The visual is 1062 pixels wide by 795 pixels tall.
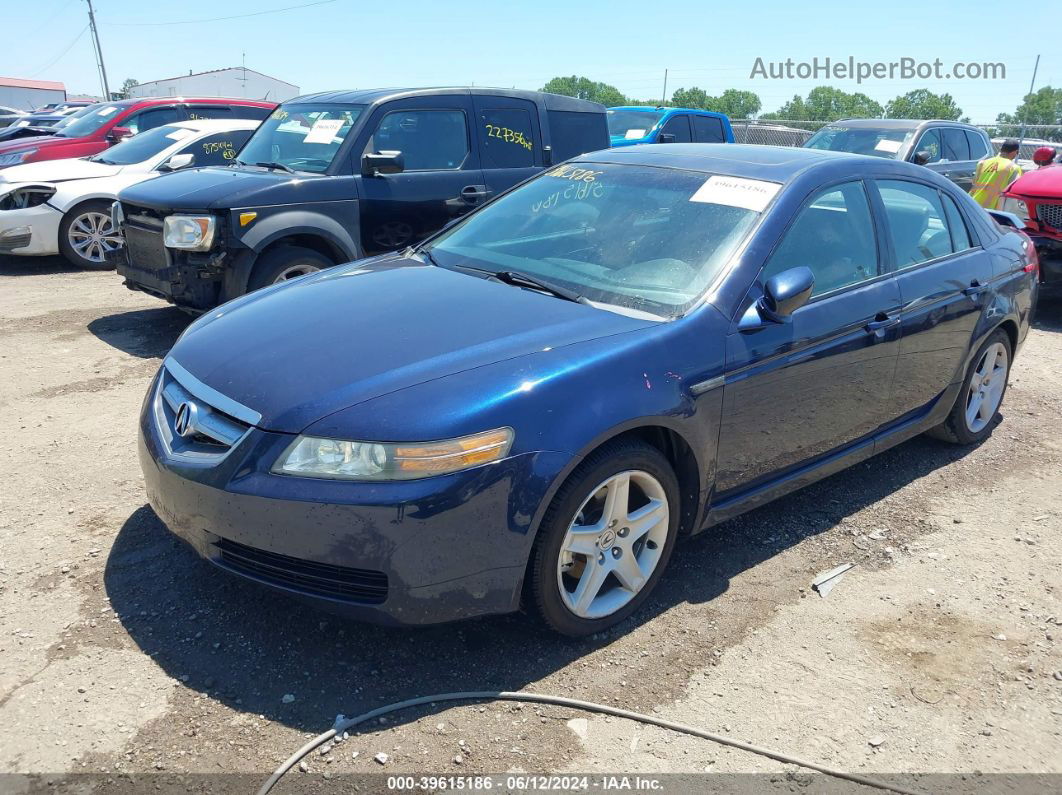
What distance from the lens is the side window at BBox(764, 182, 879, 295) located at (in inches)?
140

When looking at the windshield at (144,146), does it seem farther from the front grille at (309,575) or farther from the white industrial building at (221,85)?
the white industrial building at (221,85)

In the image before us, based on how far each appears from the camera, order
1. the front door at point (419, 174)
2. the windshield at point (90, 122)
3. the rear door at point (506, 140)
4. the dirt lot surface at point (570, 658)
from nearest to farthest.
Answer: the dirt lot surface at point (570, 658) → the front door at point (419, 174) → the rear door at point (506, 140) → the windshield at point (90, 122)

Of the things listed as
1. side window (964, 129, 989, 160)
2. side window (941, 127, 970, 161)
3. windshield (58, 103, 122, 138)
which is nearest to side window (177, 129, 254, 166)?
windshield (58, 103, 122, 138)

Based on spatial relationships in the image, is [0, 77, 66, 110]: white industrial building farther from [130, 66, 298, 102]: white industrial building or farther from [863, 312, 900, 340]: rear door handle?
[863, 312, 900, 340]: rear door handle

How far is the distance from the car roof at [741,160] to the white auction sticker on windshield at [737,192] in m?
0.06

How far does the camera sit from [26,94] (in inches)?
2569

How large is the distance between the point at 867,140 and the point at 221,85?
4903 centimetres

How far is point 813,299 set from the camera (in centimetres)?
361

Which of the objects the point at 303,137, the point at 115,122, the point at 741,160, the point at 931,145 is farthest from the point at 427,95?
the point at 931,145

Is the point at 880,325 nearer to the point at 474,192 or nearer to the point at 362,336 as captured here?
the point at 362,336

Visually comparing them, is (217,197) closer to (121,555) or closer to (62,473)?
(62,473)

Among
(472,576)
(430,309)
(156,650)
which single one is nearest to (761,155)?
(430,309)

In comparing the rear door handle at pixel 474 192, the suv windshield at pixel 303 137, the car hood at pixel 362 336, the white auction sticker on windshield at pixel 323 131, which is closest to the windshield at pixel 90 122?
the suv windshield at pixel 303 137

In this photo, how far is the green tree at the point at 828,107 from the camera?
5158cm
